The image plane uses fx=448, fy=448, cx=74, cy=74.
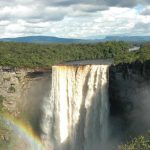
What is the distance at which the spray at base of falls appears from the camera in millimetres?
43094

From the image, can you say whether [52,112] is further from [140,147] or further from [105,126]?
[140,147]

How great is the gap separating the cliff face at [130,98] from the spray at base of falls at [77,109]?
0.88 m

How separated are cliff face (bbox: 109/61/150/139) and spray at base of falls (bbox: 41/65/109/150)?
2.89ft

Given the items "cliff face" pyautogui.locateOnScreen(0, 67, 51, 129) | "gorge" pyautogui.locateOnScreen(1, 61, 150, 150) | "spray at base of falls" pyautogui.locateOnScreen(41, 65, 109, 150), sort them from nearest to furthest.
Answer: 1. "gorge" pyautogui.locateOnScreen(1, 61, 150, 150)
2. "spray at base of falls" pyautogui.locateOnScreen(41, 65, 109, 150)
3. "cliff face" pyautogui.locateOnScreen(0, 67, 51, 129)

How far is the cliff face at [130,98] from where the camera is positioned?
40281 millimetres

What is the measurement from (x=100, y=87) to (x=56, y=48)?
4073 cm

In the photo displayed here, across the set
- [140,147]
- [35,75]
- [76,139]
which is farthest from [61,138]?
[140,147]

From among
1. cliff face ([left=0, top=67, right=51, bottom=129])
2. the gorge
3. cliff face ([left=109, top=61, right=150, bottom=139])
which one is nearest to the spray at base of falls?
the gorge

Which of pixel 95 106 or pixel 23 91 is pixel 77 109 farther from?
pixel 23 91

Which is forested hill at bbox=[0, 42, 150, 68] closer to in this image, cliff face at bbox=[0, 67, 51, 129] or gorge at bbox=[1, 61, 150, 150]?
cliff face at bbox=[0, 67, 51, 129]

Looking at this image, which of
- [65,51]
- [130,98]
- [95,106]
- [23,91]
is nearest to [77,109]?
[95,106]

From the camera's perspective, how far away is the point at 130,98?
41.9 metres

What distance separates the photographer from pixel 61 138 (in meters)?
44.8

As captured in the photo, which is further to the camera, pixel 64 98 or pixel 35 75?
pixel 35 75
